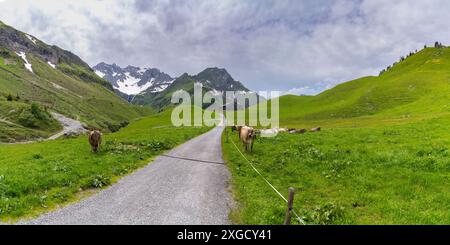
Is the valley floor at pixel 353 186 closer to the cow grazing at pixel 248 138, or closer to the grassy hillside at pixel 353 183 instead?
the grassy hillside at pixel 353 183

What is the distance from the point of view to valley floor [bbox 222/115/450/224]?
1260 centimetres

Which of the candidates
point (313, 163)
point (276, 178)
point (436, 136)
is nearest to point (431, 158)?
point (313, 163)

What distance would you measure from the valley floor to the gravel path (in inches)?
44.4

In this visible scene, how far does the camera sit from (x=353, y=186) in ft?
55.4

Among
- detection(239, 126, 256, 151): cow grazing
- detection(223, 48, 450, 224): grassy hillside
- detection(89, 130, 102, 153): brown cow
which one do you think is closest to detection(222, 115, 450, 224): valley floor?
detection(223, 48, 450, 224): grassy hillside

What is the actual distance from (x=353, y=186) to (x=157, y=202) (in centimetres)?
996

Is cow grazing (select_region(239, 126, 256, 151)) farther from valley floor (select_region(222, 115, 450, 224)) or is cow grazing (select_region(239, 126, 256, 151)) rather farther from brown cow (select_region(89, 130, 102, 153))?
brown cow (select_region(89, 130, 102, 153))

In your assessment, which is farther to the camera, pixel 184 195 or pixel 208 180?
pixel 208 180

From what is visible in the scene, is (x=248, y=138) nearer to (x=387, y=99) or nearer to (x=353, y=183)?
(x=353, y=183)

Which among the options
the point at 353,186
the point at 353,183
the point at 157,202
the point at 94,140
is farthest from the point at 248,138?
the point at 157,202

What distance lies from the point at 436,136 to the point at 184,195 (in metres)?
24.7
